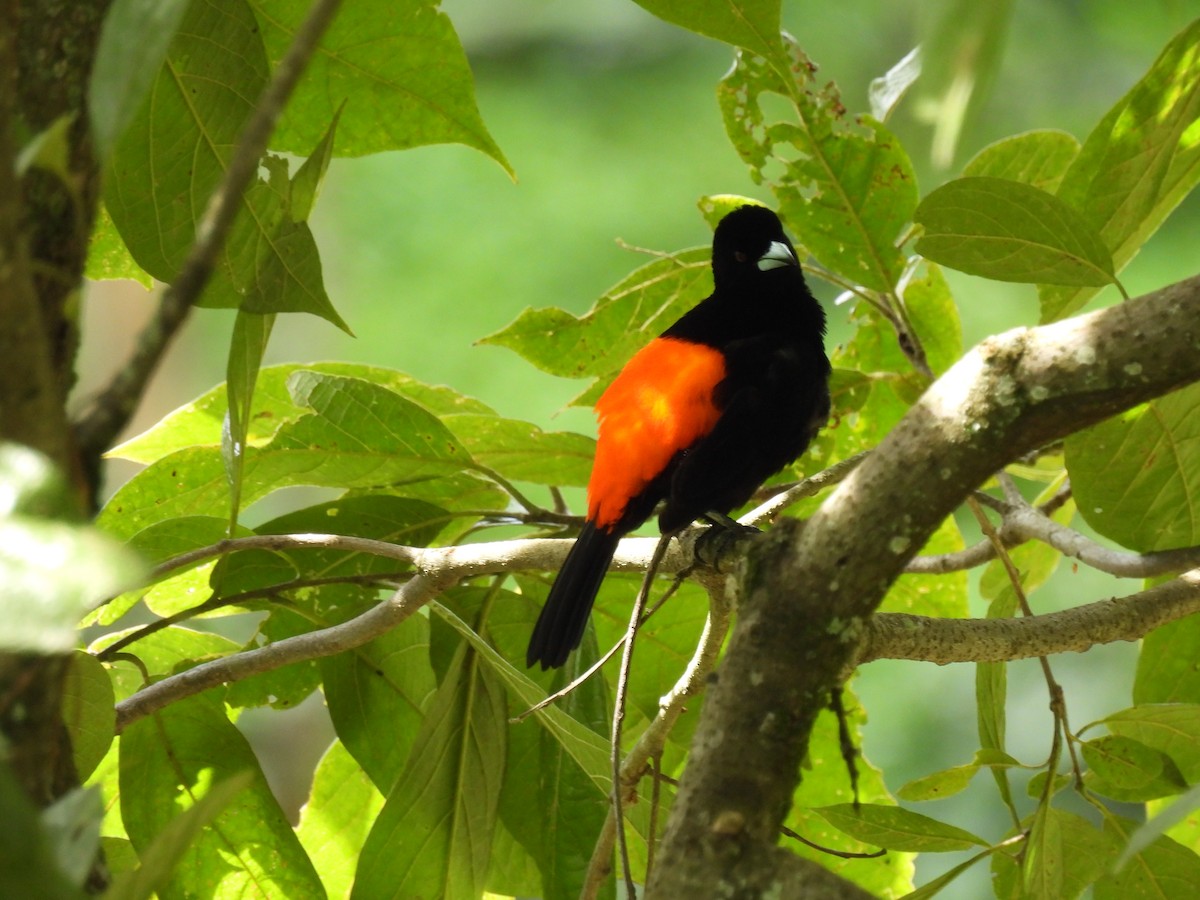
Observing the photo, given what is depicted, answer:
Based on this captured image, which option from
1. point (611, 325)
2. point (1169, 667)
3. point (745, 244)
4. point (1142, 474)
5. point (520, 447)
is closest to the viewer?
point (1142, 474)

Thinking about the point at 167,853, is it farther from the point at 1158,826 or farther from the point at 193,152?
the point at 193,152

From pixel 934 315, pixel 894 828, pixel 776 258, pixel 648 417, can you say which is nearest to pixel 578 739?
pixel 894 828

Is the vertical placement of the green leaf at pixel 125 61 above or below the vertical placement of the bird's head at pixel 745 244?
below

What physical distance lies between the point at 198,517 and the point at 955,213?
97cm

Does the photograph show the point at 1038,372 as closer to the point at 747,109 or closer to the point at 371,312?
the point at 747,109

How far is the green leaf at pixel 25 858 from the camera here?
457 millimetres

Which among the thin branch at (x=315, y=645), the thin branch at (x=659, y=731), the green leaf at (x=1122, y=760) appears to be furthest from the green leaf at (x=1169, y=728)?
the thin branch at (x=315, y=645)

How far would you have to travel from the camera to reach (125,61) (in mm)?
603

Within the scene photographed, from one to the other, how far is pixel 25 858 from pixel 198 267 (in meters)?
0.26

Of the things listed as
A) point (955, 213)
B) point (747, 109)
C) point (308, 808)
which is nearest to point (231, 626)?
point (308, 808)

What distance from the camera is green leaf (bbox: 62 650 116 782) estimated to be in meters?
1.14

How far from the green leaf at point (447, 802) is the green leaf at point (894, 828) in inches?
18.2

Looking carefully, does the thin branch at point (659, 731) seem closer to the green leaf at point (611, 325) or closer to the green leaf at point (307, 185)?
the green leaf at point (307, 185)

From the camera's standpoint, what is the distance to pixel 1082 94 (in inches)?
263
